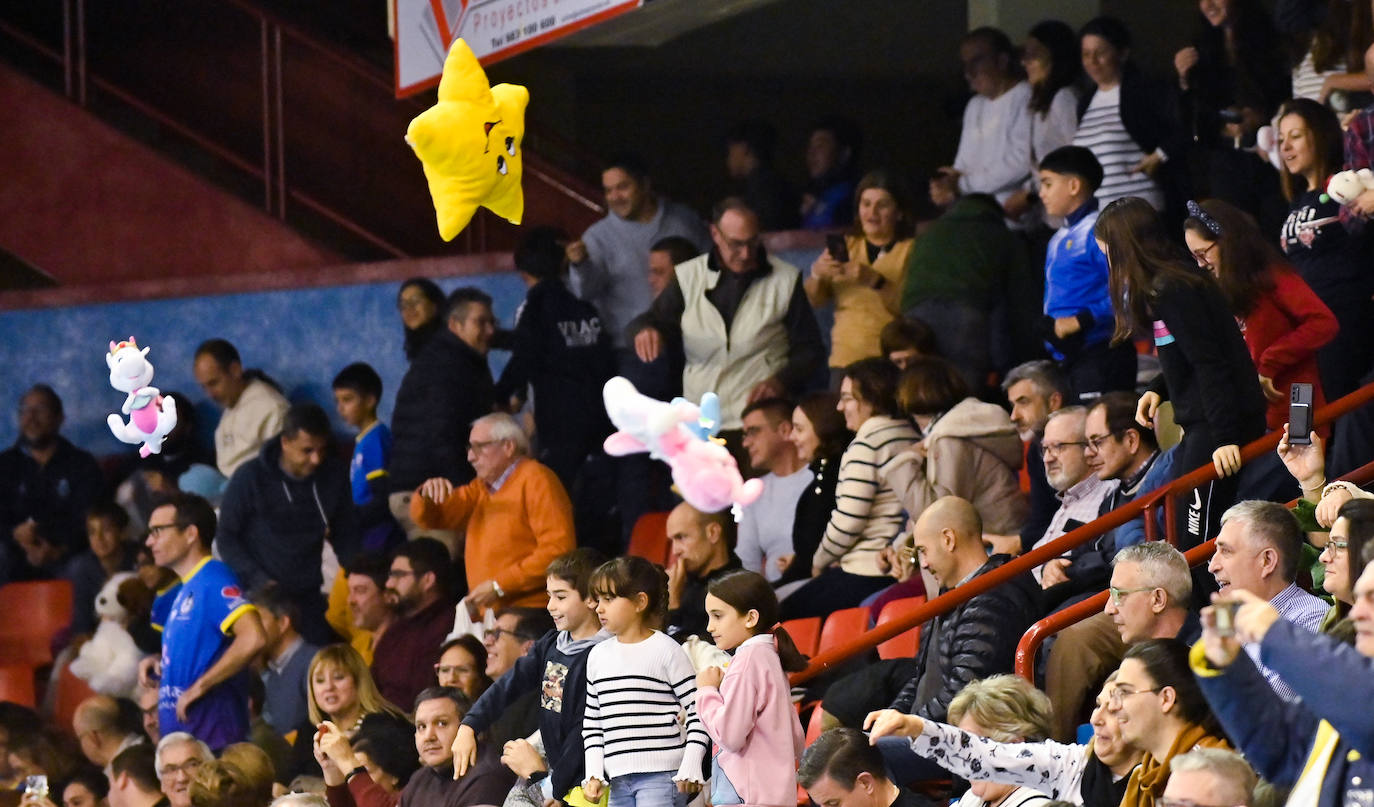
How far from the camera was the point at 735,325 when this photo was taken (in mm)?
7910

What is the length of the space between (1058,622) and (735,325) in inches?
117

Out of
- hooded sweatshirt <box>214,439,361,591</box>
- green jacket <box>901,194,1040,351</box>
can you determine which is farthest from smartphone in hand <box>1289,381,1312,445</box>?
hooded sweatshirt <box>214,439,361,591</box>

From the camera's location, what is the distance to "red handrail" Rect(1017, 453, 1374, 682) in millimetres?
5117

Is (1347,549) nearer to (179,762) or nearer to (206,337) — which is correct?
(179,762)

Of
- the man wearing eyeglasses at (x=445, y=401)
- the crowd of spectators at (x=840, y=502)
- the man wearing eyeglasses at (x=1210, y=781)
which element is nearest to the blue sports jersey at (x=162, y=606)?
the crowd of spectators at (x=840, y=502)

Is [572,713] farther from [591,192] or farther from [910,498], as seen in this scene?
[591,192]

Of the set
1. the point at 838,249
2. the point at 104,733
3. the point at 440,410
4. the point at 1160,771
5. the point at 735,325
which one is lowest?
the point at 104,733

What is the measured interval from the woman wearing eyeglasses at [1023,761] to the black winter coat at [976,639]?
2.42 feet

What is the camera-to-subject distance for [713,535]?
679cm

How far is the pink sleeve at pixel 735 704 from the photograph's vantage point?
5.02 m

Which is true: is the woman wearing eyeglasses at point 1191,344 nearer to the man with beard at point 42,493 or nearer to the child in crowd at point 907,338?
the child in crowd at point 907,338

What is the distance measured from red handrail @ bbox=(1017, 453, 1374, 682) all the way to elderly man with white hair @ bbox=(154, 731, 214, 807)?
297 cm

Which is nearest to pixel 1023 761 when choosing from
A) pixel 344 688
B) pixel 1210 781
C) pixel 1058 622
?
pixel 1058 622

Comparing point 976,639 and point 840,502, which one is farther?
point 840,502
